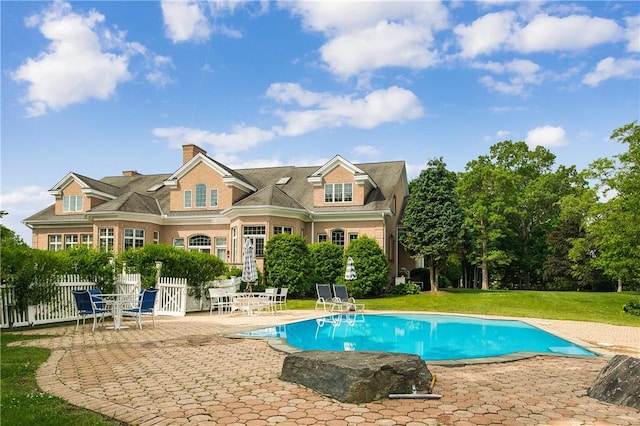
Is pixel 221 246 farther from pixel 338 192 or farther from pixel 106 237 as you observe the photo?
pixel 338 192

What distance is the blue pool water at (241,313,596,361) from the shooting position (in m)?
11.3

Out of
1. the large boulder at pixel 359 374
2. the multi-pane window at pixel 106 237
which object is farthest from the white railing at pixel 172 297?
the multi-pane window at pixel 106 237

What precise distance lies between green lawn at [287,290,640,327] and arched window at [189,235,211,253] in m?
9.01

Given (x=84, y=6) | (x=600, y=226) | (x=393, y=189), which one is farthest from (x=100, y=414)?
A: (x=393, y=189)

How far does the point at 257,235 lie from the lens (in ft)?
90.2

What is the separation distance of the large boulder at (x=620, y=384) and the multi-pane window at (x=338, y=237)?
23.4 meters

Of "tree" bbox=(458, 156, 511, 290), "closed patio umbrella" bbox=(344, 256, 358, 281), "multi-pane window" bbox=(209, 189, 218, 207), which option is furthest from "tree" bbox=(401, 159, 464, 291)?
"multi-pane window" bbox=(209, 189, 218, 207)

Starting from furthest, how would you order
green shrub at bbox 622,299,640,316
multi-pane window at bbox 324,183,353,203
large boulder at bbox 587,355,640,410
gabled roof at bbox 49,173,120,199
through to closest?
gabled roof at bbox 49,173,120,199 → multi-pane window at bbox 324,183,353,203 → green shrub at bbox 622,299,640,316 → large boulder at bbox 587,355,640,410

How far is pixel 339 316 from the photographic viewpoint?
18.4 m

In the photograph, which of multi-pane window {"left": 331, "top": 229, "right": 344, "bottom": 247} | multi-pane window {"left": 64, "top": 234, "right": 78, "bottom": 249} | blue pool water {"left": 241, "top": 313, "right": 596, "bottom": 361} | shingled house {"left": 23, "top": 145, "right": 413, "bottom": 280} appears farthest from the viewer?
multi-pane window {"left": 64, "top": 234, "right": 78, "bottom": 249}

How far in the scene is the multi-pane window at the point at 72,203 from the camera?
3259 cm

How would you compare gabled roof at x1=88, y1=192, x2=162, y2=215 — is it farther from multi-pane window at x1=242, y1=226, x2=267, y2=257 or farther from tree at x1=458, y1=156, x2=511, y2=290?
tree at x1=458, y1=156, x2=511, y2=290

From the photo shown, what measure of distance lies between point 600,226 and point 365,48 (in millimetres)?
15521

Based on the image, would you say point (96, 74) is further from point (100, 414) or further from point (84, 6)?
point (100, 414)
